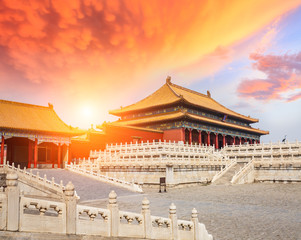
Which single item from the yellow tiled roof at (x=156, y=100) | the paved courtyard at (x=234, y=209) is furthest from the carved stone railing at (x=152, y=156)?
the yellow tiled roof at (x=156, y=100)

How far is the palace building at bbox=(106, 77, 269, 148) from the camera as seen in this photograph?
117 ft

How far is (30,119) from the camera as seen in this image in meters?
28.8

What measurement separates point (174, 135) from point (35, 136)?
632 inches

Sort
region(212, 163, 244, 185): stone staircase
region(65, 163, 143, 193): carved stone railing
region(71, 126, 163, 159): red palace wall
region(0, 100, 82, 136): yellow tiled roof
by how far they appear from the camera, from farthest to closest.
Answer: region(71, 126, 163, 159): red palace wall
region(0, 100, 82, 136): yellow tiled roof
region(212, 163, 244, 185): stone staircase
region(65, 163, 143, 193): carved stone railing

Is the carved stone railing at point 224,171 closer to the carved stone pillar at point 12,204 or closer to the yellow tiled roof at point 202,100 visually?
the yellow tiled roof at point 202,100

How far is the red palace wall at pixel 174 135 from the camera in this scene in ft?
115

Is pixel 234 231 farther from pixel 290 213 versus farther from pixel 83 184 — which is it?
pixel 83 184

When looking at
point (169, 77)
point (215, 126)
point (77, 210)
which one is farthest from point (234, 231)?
point (169, 77)

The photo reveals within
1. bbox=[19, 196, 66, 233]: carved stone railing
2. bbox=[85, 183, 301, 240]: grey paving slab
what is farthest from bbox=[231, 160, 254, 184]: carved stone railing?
bbox=[19, 196, 66, 233]: carved stone railing

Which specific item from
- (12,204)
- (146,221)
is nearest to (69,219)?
(12,204)

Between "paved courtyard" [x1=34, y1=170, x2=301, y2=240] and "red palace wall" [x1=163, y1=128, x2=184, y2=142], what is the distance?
14.7 m

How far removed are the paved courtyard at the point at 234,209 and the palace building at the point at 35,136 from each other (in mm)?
8971

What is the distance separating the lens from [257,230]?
982 centimetres

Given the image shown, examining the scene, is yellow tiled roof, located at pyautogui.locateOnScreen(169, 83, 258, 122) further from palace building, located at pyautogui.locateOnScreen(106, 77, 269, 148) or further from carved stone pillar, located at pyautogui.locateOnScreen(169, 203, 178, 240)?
carved stone pillar, located at pyautogui.locateOnScreen(169, 203, 178, 240)
